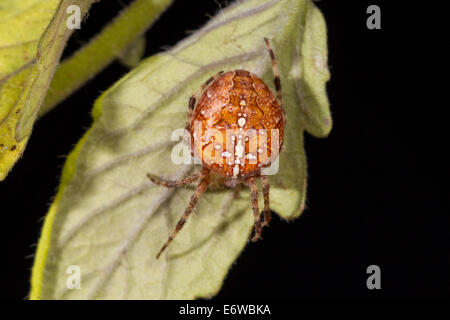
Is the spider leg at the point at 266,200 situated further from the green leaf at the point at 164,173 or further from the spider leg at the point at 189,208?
the spider leg at the point at 189,208

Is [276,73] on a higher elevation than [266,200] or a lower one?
higher

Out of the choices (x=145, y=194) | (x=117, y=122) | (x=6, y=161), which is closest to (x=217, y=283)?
(x=145, y=194)

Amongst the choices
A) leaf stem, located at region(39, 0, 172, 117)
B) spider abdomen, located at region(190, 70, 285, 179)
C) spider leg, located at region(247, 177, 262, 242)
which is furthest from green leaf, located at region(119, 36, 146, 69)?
spider leg, located at region(247, 177, 262, 242)

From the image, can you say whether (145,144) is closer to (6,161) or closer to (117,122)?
(117,122)

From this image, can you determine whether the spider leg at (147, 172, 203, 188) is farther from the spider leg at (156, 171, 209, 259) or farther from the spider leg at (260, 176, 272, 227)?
the spider leg at (260, 176, 272, 227)

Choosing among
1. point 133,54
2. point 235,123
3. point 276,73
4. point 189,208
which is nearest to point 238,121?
point 235,123

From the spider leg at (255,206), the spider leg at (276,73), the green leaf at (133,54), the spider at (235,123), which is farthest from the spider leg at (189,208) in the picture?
the green leaf at (133,54)

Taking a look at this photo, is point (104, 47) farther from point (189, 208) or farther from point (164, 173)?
point (189, 208)
